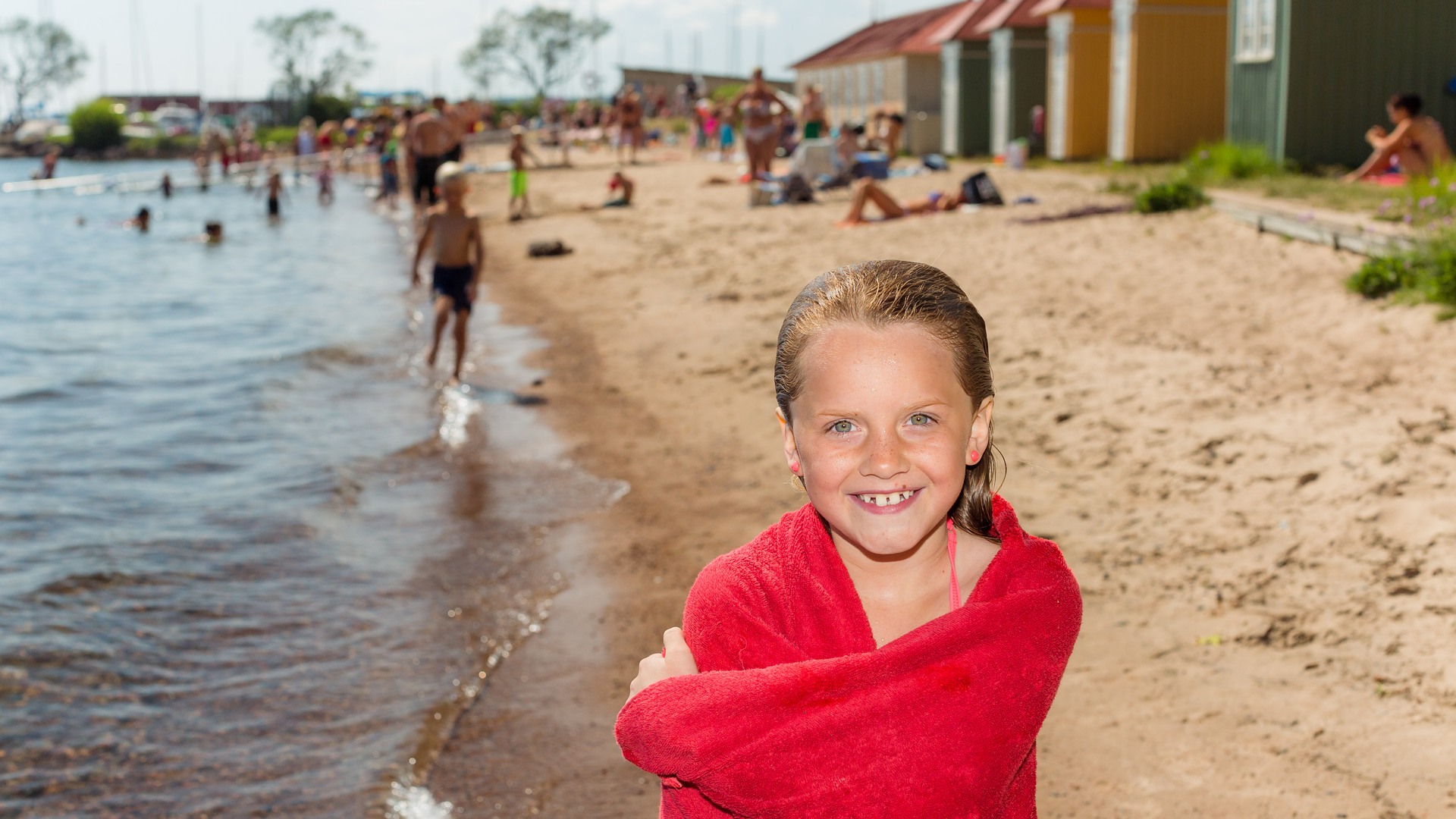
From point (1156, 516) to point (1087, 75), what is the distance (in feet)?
55.7

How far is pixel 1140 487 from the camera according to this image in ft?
20.1

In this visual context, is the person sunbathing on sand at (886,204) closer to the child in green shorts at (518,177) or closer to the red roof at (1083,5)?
the red roof at (1083,5)

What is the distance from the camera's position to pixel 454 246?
1073 centimetres

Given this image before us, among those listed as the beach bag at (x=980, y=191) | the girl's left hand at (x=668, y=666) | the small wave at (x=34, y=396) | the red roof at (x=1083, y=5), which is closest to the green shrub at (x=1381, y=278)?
the girl's left hand at (x=668, y=666)

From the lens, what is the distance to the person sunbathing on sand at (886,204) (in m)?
15.3

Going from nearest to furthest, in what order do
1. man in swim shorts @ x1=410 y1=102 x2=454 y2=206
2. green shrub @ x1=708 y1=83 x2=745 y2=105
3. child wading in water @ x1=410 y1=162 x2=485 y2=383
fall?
child wading in water @ x1=410 y1=162 x2=485 y2=383
man in swim shorts @ x1=410 y1=102 x2=454 y2=206
green shrub @ x1=708 y1=83 x2=745 y2=105

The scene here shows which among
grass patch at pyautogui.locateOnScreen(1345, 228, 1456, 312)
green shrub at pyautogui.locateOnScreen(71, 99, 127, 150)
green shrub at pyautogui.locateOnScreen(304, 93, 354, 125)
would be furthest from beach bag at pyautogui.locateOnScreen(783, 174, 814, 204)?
green shrub at pyautogui.locateOnScreen(71, 99, 127, 150)

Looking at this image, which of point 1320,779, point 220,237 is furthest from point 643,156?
point 1320,779

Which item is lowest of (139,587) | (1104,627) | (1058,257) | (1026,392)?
(139,587)

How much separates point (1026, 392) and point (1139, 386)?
71 cm

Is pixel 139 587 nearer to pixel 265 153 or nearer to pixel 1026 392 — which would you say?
pixel 1026 392

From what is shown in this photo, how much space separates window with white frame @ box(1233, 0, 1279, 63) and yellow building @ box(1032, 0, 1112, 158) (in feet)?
17.7

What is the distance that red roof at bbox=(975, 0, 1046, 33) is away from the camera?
76.9ft

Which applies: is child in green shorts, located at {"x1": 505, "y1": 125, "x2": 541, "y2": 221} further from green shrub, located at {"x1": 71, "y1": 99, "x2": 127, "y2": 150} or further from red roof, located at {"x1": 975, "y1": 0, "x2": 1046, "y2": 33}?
green shrub, located at {"x1": 71, "y1": 99, "x2": 127, "y2": 150}
